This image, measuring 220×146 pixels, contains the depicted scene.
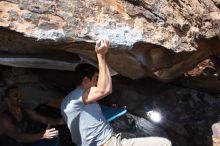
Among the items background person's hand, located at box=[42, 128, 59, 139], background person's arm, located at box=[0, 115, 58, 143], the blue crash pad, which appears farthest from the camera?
the blue crash pad

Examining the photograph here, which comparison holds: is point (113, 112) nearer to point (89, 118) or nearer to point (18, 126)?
point (89, 118)

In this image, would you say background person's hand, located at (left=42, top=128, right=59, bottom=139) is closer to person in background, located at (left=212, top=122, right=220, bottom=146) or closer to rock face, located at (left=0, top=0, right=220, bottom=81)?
rock face, located at (left=0, top=0, right=220, bottom=81)

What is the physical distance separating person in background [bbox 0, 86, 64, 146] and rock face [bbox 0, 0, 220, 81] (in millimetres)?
627

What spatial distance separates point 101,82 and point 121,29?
84cm

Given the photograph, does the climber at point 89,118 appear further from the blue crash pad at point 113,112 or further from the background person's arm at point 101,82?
the blue crash pad at point 113,112

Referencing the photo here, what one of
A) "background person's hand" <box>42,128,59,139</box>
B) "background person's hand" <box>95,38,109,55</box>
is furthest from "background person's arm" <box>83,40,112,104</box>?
"background person's hand" <box>42,128,59,139</box>

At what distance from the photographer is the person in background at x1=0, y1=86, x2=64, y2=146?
654cm

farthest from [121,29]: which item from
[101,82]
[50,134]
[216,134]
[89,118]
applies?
[216,134]

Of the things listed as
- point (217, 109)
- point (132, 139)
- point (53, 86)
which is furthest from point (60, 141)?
point (217, 109)

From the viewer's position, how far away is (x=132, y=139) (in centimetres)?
639

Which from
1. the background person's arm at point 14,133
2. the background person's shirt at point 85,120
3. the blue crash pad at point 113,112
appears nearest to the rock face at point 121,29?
the blue crash pad at point 113,112

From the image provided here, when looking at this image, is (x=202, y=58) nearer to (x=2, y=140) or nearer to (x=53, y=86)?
(x=53, y=86)

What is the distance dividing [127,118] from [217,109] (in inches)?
52.1

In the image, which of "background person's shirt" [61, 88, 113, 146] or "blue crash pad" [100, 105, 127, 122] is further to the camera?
"blue crash pad" [100, 105, 127, 122]
